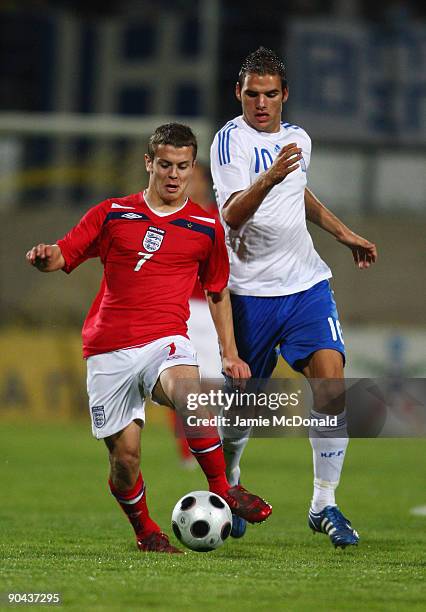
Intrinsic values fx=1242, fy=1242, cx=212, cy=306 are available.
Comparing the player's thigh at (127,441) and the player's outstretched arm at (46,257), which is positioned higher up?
the player's outstretched arm at (46,257)

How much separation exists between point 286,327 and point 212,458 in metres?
0.85

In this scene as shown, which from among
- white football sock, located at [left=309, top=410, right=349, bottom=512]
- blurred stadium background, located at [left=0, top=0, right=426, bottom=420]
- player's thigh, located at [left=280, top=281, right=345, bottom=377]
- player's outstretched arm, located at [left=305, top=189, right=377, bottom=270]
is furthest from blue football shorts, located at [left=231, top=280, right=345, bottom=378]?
blurred stadium background, located at [left=0, top=0, right=426, bottom=420]

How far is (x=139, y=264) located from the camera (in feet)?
16.8

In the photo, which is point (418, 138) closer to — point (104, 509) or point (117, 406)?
point (104, 509)

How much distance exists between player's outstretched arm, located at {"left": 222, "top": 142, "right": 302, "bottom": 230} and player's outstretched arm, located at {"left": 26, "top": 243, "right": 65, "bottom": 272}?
0.77m

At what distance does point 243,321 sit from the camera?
5.67 meters

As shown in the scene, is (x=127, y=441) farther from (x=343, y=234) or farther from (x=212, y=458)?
(x=343, y=234)

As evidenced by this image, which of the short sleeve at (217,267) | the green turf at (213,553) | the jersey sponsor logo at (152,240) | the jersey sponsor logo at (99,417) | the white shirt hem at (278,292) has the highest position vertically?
the jersey sponsor logo at (152,240)

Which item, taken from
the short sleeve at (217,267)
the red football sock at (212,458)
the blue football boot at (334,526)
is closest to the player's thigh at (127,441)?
the red football sock at (212,458)

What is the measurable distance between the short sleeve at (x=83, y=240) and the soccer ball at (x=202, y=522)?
106 centimetres

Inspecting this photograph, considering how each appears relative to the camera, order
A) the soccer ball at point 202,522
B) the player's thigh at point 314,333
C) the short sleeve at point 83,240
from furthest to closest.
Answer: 1. the player's thigh at point 314,333
2. the short sleeve at point 83,240
3. the soccer ball at point 202,522

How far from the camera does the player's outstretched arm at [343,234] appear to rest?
5641mm

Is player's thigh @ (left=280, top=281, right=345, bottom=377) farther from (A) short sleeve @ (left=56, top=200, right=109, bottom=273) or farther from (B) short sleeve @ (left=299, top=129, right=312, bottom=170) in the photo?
(A) short sleeve @ (left=56, top=200, right=109, bottom=273)

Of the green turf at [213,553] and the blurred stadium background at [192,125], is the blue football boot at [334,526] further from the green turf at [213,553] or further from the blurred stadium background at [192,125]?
the blurred stadium background at [192,125]
